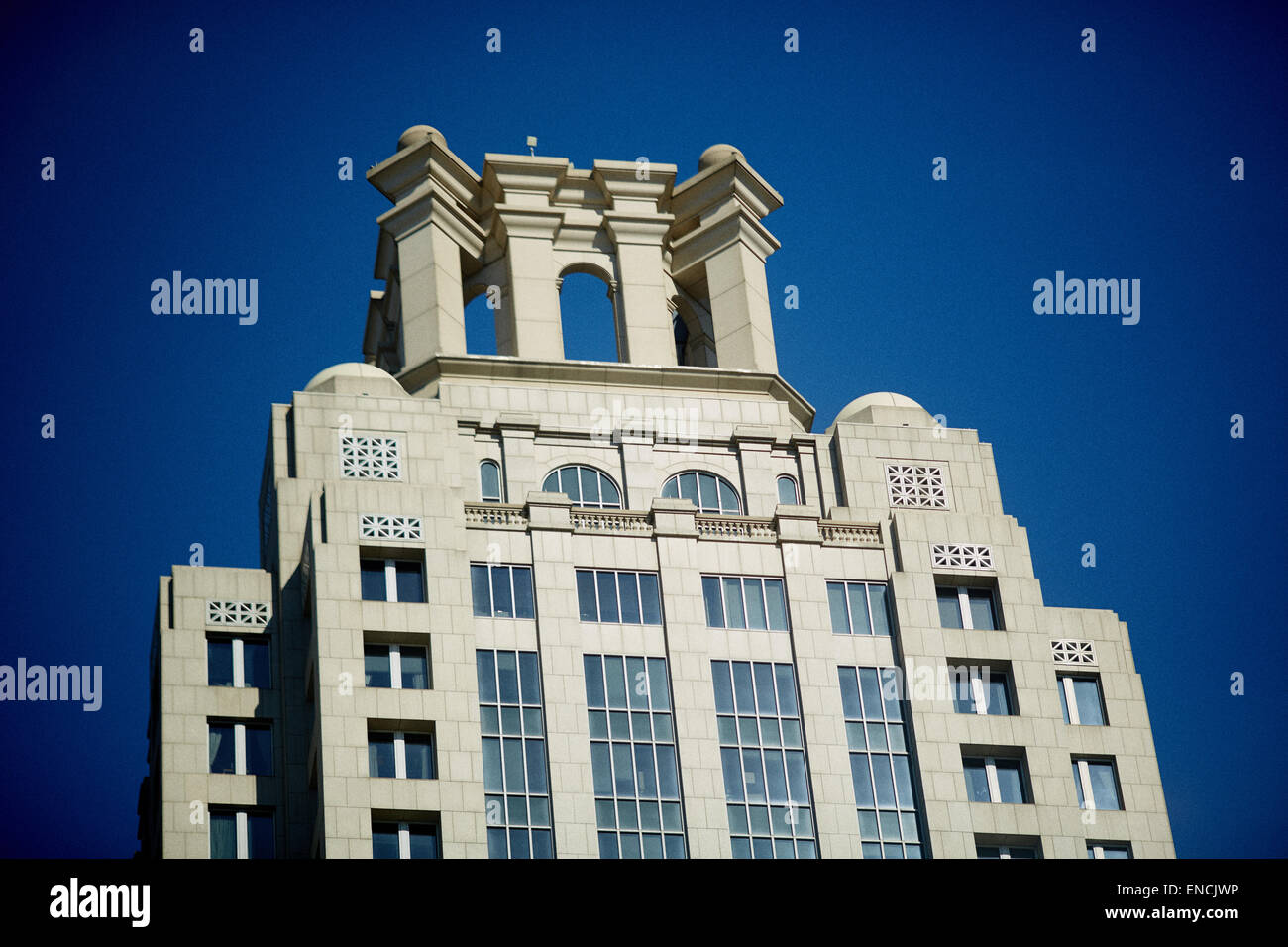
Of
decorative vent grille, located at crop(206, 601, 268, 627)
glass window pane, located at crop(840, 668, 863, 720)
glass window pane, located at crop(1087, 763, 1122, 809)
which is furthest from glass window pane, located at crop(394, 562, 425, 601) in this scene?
glass window pane, located at crop(1087, 763, 1122, 809)

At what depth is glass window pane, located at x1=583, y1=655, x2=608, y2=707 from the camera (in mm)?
63031

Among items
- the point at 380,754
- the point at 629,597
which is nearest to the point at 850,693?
the point at 629,597

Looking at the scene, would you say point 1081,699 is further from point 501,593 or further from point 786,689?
point 501,593

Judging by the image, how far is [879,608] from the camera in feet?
218

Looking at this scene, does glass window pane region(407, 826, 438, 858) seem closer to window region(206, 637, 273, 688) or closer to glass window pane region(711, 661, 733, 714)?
window region(206, 637, 273, 688)

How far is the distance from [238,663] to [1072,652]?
22563 mm

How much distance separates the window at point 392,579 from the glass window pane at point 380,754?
4.04m

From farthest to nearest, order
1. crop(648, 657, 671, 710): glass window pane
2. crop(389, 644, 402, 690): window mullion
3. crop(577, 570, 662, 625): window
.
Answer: crop(577, 570, 662, 625): window, crop(648, 657, 671, 710): glass window pane, crop(389, 644, 402, 690): window mullion

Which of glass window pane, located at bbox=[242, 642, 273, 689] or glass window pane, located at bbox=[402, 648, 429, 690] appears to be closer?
glass window pane, located at bbox=[402, 648, 429, 690]

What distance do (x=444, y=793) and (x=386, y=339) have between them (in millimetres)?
25104

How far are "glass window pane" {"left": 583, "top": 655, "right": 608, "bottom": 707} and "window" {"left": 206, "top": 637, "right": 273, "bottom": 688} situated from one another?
820cm
